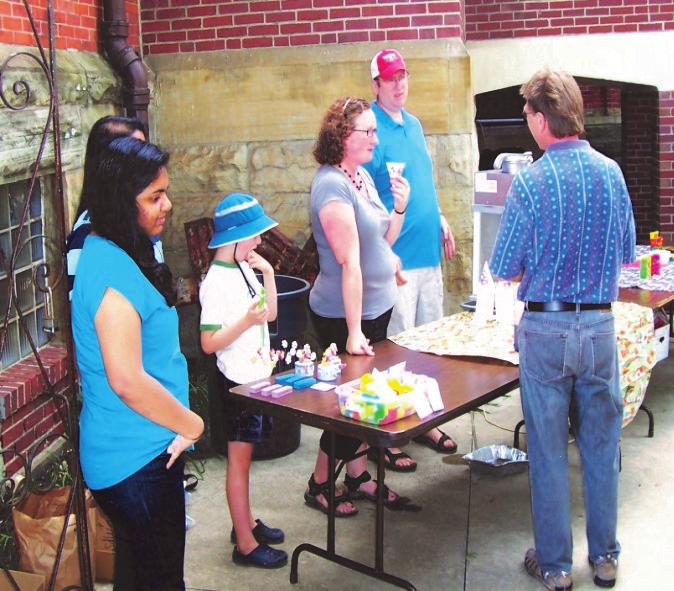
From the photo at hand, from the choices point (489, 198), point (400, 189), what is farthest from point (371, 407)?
point (489, 198)

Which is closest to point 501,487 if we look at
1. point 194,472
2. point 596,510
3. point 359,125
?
point 596,510

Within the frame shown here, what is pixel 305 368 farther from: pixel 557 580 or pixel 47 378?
pixel 557 580

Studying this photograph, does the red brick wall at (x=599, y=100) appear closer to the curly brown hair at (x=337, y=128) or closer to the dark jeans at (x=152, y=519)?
the curly brown hair at (x=337, y=128)

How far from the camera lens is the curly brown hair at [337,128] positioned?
4.64 meters

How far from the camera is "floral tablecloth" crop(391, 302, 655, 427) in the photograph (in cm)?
476

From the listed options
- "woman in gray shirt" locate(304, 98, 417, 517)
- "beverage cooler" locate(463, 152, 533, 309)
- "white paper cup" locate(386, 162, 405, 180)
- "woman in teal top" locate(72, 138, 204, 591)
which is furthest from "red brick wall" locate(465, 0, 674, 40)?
"woman in teal top" locate(72, 138, 204, 591)

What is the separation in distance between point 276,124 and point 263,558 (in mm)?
3541

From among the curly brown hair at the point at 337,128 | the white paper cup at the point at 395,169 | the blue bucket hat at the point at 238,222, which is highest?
the curly brown hair at the point at 337,128

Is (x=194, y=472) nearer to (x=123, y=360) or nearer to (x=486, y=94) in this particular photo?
(x=123, y=360)

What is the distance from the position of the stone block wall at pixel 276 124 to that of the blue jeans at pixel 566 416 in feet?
10.6

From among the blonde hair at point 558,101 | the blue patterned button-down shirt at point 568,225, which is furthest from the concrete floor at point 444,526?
the blonde hair at point 558,101

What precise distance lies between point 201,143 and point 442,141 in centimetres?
167

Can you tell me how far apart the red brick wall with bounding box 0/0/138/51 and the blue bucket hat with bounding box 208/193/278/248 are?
1808 millimetres

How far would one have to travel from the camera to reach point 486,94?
11.2 metres
